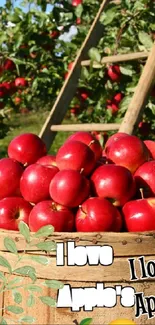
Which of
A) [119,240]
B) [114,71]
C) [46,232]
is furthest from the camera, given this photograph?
[114,71]

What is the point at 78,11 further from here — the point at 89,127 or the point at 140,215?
the point at 140,215

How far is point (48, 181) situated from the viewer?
1.60m

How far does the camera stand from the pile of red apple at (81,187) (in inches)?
58.4

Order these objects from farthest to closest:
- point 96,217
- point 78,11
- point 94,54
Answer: point 78,11 → point 94,54 → point 96,217

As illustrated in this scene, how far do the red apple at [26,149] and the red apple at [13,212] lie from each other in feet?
0.55

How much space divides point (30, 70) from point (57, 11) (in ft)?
1.57

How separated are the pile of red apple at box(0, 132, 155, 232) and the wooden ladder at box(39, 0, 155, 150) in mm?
980

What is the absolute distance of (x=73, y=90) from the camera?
11.4 feet

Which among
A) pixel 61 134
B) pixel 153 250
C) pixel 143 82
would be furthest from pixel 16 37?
pixel 61 134

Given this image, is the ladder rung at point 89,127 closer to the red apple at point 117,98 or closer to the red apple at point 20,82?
the red apple at point 117,98

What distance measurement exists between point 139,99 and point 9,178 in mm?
1259

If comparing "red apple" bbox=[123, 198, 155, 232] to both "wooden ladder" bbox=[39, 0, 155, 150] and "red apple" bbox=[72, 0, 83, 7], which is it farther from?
"red apple" bbox=[72, 0, 83, 7]

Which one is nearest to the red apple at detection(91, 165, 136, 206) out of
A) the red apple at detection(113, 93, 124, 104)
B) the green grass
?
the red apple at detection(113, 93, 124, 104)

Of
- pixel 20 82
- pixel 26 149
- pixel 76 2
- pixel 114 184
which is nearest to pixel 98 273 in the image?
pixel 114 184
